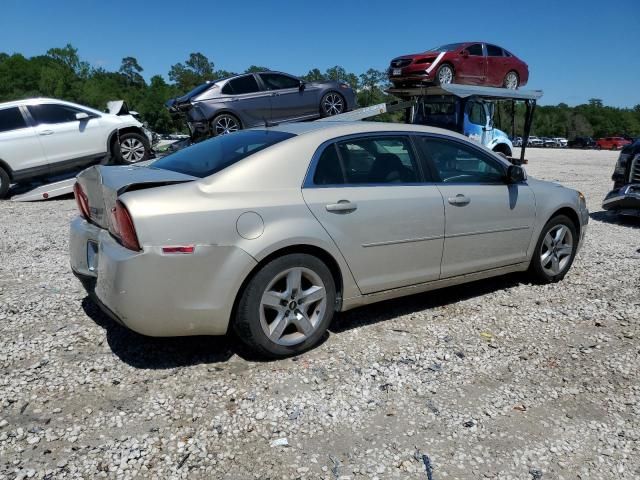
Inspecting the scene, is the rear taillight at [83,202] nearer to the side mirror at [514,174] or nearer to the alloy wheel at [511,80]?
the side mirror at [514,174]

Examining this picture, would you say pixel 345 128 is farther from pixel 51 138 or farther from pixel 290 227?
pixel 51 138

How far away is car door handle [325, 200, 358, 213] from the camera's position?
339cm

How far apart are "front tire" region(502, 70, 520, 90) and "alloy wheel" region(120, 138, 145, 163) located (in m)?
9.70

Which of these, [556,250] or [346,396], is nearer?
[346,396]

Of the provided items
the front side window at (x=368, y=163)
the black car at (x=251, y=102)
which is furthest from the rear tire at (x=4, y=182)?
the front side window at (x=368, y=163)

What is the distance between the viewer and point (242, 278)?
10.0 ft

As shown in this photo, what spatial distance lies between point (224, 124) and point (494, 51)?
7.67 meters

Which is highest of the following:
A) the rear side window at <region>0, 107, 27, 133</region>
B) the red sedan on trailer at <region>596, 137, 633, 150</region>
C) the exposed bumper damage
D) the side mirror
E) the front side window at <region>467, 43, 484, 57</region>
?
the front side window at <region>467, 43, 484, 57</region>

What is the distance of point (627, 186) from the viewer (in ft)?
27.6

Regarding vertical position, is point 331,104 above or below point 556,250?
above

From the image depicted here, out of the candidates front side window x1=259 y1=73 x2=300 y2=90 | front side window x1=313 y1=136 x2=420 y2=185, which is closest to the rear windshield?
front side window x1=313 y1=136 x2=420 y2=185

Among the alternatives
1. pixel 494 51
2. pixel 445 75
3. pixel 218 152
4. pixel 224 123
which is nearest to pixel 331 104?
pixel 224 123

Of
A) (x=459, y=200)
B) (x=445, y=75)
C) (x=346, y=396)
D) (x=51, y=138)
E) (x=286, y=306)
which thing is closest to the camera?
(x=346, y=396)

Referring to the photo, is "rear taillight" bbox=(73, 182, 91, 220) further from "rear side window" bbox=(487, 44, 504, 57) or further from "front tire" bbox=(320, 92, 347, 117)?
"rear side window" bbox=(487, 44, 504, 57)
